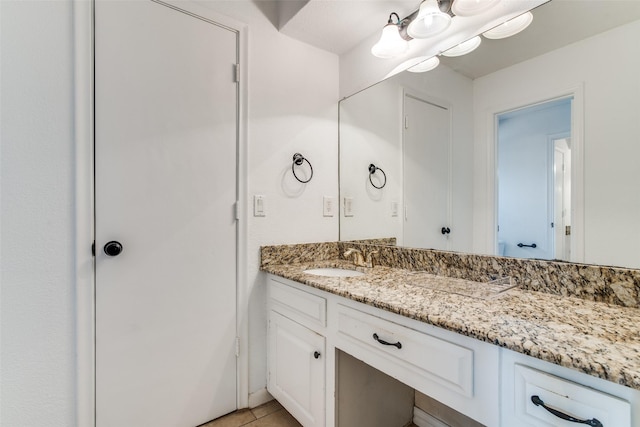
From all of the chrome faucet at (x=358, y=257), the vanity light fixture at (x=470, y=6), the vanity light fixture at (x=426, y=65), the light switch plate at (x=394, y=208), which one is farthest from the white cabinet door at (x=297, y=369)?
the vanity light fixture at (x=470, y=6)

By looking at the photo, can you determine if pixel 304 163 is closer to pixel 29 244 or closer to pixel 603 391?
pixel 29 244

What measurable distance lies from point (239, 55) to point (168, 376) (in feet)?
5.47

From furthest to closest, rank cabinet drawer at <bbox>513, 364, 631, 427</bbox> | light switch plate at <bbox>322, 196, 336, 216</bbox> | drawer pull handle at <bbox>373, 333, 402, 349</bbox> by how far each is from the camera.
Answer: light switch plate at <bbox>322, 196, 336, 216</bbox>
drawer pull handle at <bbox>373, 333, 402, 349</bbox>
cabinet drawer at <bbox>513, 364, 631, 427</bbox>

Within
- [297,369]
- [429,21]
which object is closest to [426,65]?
[429,21]

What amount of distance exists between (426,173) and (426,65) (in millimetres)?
559

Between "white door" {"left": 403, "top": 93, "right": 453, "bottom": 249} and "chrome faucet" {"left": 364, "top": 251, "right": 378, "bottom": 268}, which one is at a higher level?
"white door" {"left": 403, "top": 93, "right": 453, "bottom": 249}

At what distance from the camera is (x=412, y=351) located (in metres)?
0.94

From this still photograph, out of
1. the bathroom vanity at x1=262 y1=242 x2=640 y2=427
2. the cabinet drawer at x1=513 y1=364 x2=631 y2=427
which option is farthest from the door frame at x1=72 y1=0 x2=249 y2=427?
the cabinet drawer at x1=513 y1=364 x2=631 y2=427

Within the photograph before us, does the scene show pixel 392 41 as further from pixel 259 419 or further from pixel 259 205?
pixel 259 419

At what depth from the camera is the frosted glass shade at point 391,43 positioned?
158cm

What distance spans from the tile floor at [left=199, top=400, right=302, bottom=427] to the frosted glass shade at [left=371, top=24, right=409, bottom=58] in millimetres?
1995

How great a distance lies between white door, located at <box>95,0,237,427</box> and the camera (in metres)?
1.30

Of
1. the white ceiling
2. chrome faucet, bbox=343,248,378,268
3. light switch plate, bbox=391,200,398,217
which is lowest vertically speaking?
chrome faucet, bbox=343,248,378,268

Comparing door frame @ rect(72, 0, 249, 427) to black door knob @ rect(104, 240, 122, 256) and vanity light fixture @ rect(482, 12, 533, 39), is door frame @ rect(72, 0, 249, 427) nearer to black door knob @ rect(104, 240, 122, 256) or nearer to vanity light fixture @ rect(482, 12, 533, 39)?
black door knob @ rect(104, 240, 122, 256)
